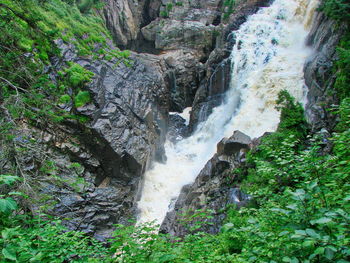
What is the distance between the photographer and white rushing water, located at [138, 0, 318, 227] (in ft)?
46.3

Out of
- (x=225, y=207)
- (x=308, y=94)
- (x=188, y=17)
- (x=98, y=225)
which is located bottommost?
(x=98, y=225)

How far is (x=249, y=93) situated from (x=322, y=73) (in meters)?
5.29

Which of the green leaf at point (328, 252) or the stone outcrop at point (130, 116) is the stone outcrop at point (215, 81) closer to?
the stone outcrop at point (130, 116)

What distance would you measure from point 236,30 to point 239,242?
23.1 metres

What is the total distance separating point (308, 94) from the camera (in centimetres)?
1270

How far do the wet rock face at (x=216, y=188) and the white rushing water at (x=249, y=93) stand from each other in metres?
1.81

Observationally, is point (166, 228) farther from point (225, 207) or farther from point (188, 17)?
point (188, 17)

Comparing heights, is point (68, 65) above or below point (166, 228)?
above

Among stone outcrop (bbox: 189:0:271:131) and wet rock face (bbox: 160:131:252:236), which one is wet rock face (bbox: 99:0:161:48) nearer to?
stone outcrop (bbox: 189:0:271:131)

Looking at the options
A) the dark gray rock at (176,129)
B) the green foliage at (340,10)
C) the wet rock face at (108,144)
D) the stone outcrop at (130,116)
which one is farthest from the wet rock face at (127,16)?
the green foliage at (340,10)

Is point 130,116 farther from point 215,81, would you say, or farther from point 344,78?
point 344,78

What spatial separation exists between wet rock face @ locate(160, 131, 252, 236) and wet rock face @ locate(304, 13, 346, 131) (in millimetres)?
3359

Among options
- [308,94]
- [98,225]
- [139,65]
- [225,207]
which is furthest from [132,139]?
[308,94]

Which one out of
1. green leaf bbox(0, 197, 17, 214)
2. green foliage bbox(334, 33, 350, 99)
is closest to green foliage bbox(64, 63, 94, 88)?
green leaf bbox(0, 197, 17, 214)
